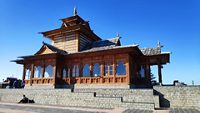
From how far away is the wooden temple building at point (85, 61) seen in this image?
16.5 metres

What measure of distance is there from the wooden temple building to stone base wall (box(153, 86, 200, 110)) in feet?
10.5

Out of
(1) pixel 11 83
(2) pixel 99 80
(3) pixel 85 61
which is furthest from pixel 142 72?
(1) pixel 11 83

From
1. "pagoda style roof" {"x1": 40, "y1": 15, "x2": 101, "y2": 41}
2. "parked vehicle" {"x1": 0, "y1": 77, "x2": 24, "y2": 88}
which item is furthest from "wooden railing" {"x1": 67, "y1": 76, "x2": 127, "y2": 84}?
"parked vehicle" {"x1": 0, "y1": 77, "x2": 24, "y2": 88}

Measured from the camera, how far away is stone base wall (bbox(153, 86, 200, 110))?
12797 millimetres

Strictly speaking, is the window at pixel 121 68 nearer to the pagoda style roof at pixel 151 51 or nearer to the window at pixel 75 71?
the pagoda style roof at pixel 151 51

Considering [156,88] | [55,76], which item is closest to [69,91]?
[55,76]

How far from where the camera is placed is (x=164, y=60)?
18391 mm

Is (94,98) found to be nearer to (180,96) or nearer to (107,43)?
(180,96)

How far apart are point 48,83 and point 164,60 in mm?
12543

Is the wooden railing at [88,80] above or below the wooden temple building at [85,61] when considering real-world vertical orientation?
below

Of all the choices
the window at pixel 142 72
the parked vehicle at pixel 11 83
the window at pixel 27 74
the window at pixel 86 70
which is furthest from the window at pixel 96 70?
the parked vehicle at pixel 11 83

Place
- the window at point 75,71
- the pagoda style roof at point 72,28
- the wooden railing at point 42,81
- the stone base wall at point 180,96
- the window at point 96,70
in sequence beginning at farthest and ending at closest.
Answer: the pagoda style roof at point 72,28 → the wooden railing at point 42,81 → the window at point 75,71 → the window at point 96,70 → the stone base wall at point 180,96

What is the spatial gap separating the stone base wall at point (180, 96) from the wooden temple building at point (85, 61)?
321 cm

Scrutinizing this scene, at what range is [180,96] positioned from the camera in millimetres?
13148
